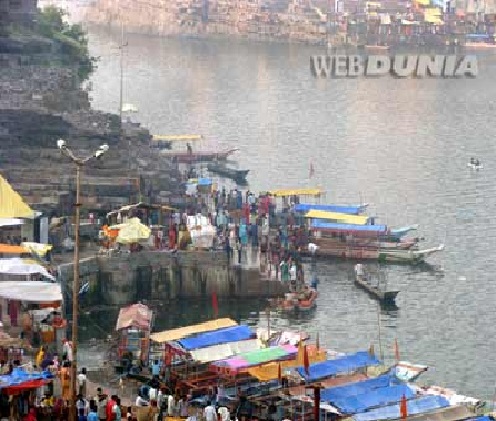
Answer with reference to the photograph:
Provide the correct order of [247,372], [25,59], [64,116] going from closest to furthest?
[247,372] → [64,116] → [25,59]

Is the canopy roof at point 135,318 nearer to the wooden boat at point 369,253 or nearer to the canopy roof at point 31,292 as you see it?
the canopy roof at point 31,292

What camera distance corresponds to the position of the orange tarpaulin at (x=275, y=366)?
43.9 m

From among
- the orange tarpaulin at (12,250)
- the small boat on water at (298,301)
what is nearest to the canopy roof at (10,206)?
the orange tarpaulin at (12,250)

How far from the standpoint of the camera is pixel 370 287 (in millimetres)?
57844

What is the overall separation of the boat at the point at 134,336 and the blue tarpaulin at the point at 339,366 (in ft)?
13.2

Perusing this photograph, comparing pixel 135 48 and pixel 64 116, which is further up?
pixel 64 116

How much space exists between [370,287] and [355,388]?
15.0 meters

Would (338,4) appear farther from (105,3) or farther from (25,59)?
(25,59)

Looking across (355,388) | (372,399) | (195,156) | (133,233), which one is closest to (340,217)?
(133,233)

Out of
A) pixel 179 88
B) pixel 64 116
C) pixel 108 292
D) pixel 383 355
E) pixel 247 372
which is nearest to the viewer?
pixel 247 372

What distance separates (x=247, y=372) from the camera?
44219mm

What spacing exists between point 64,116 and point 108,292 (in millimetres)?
14458

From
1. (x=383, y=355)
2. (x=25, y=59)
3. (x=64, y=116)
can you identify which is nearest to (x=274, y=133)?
(x=25, y=59)

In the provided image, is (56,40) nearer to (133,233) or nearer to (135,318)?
(133,233)
